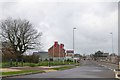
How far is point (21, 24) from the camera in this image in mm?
66750

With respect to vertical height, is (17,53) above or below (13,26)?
below

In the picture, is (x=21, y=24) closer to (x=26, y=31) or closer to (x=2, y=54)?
(x=26, y=31)

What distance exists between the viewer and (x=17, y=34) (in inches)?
2586

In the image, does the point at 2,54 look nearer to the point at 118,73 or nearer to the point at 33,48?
the point at 33,48

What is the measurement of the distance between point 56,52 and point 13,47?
6314cm

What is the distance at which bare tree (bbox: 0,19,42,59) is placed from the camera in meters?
65.2

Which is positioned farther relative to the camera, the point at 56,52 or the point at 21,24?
the point at 56,52

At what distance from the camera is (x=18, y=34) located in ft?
216

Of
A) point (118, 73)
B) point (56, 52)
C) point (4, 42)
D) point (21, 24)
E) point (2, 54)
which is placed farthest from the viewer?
point (56, 52)

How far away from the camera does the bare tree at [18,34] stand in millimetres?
65188

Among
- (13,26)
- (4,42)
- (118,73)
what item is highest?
(13,26)

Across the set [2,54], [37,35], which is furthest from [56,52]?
[2,54]

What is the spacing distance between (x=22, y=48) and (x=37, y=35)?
16.8ft

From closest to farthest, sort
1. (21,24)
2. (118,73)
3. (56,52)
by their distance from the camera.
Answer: (118,73) → (21,24) → (56,52)
